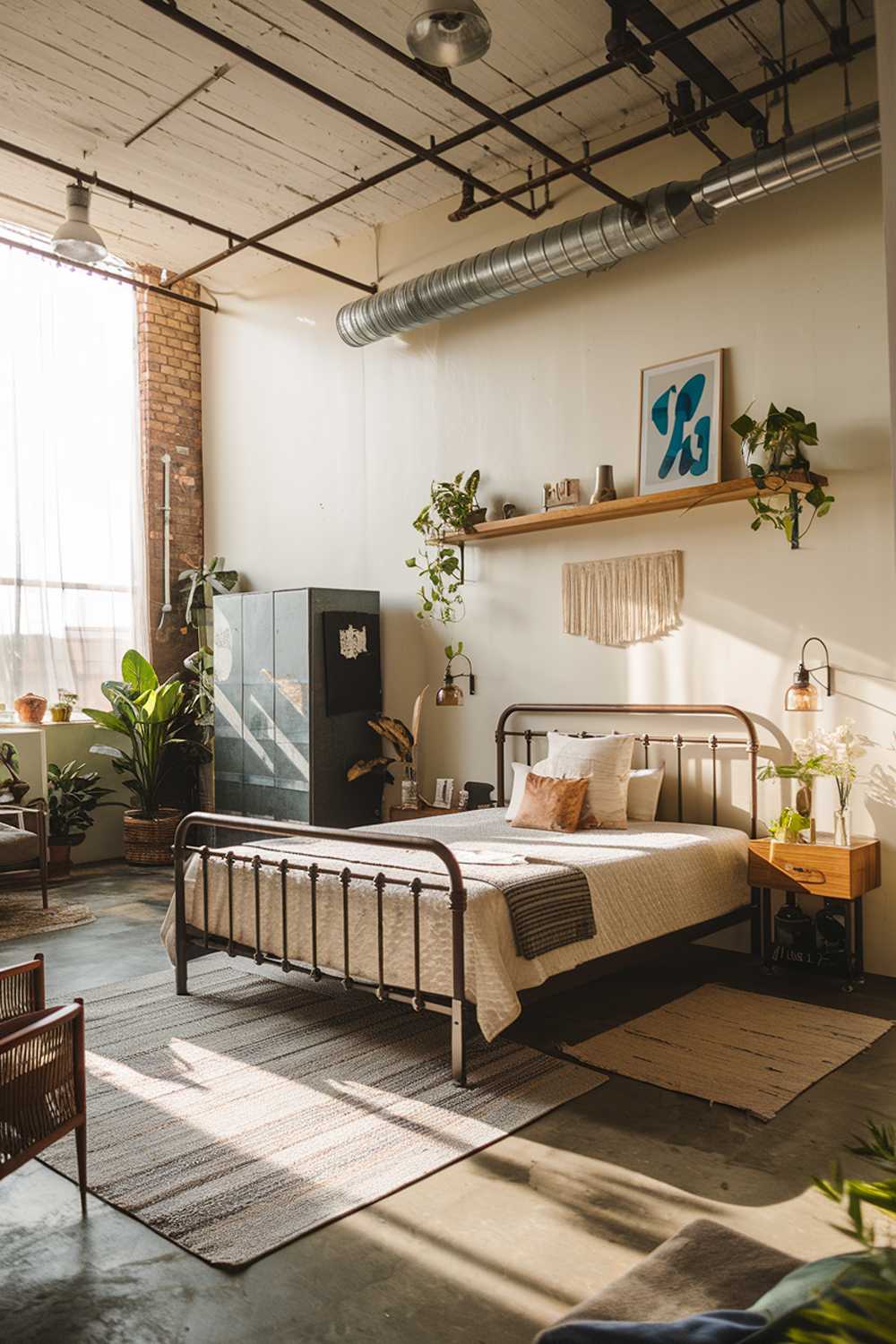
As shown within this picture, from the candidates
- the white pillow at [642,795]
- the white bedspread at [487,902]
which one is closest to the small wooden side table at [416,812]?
the white pillow at [642,795]

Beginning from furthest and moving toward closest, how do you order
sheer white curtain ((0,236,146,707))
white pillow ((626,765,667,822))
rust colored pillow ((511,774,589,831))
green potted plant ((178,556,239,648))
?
green potted plant ((178,556,239,648)) < sheer white curtain ((0,236,146,707)) < white pillow ((626,765,667,822)) < rust colored pillow ((511,774,589,831))

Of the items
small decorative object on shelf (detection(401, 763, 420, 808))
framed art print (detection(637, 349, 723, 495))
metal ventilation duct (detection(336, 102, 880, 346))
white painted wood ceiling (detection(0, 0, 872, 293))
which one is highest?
white painted wood ceiling (detection(0, 0, 872, 293))

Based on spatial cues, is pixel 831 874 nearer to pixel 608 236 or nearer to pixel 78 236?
pixel 608 236

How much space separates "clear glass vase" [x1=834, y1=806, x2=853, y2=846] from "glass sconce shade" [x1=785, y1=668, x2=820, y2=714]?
18.6 inches

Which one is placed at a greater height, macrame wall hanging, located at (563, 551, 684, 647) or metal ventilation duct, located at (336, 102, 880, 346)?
metal ventilation duct, located at (336, 102, 880, 346)

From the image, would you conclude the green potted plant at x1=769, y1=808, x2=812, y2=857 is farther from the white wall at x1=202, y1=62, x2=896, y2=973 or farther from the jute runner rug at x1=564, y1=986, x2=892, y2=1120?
the jute runner rug at x1=564, y1=986, x2=892, y2=1120

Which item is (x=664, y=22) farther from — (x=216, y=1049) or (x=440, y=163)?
(x=216, y=1049)

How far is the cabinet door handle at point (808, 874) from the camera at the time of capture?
4469 millimetres

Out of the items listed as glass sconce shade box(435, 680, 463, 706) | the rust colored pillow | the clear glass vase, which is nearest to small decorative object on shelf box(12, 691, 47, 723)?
glass sconce shade box(435, 680, 463, 706)

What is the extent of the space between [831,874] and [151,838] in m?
5.03

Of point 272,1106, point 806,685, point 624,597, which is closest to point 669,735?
point 624,597

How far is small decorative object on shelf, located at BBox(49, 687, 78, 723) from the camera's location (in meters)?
7.67

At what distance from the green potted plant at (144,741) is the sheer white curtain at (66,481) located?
437 mm

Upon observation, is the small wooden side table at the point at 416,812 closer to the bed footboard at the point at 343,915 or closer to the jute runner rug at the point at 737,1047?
the bed footboard at the point at 343,915
